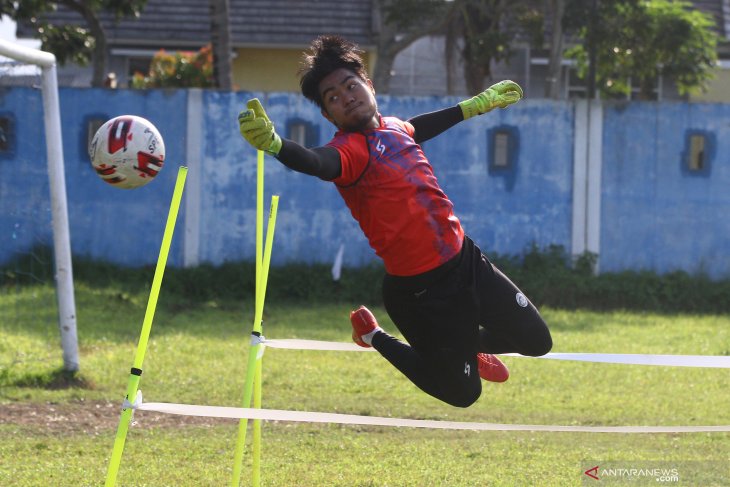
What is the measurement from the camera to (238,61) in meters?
25.4

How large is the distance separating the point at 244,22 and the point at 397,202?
65.6 feet

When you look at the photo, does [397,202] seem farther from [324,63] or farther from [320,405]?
[320,405]

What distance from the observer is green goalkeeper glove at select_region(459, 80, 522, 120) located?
20.6 ft

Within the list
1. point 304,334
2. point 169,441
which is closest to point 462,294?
point 169,441

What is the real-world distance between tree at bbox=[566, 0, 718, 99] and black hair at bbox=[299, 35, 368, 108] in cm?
1293

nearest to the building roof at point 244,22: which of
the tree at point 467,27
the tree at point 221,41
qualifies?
the tree at point 467,27

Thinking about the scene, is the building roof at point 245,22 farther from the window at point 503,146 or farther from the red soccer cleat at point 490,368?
the red soccer cleat at point 490,368

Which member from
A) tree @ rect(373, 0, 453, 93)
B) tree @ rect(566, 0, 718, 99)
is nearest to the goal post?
tree @ rect(373, 0, 453, 93)

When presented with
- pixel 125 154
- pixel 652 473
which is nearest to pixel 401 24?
pixel 652 473

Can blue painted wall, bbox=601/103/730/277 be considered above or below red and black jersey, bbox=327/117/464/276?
below

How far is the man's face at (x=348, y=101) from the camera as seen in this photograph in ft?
18.3

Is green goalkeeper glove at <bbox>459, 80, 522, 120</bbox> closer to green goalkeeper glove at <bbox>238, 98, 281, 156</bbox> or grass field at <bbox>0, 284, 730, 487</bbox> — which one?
green goalkeeper glove at <bbox>238, 98, 281, 156</bbox>

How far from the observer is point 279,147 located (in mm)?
4910

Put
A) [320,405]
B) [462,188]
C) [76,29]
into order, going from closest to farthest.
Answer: [320,405], [462,188], [76,29]
